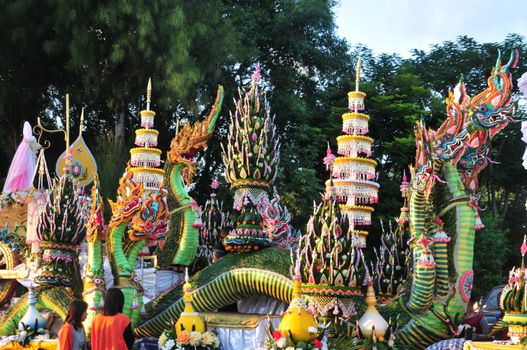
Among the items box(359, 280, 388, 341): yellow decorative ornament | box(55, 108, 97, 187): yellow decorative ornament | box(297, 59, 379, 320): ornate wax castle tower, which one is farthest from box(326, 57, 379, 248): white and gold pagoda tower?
box(55, 108, 97, 187): yellow decorative ornament

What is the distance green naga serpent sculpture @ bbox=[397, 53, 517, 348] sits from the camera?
7.93 m

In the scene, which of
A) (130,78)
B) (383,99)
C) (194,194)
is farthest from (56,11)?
(383,99)

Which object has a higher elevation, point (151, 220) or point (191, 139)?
point (191, 139)

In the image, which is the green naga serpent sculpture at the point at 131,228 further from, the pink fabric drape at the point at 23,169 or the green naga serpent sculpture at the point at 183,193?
the pink fabric drape at the point at 23,169

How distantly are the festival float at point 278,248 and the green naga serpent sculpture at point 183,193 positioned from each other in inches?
0.8

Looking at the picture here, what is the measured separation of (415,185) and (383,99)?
11.8m

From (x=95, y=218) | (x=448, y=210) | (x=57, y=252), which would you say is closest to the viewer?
(x=448, y=210)

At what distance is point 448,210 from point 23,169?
7671 mm

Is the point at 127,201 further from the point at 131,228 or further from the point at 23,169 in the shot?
the point at 23,169

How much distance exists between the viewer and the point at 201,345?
25.4 feet

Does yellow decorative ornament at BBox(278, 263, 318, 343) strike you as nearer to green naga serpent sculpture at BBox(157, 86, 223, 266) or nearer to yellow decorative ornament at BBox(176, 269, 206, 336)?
yellow decorative ornament at BBox(176, 269, 206, 336)

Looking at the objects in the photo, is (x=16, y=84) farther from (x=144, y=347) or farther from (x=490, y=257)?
(x=490, y=257)

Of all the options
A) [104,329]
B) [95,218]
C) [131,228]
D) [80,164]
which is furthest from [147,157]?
[104,329]

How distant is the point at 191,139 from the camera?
1092 cm
